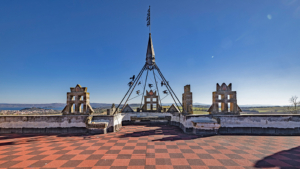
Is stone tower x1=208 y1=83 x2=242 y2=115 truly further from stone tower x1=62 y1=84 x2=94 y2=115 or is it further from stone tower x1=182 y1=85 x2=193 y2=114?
stone tower x1=62 y1=84 x2=94 y2=115

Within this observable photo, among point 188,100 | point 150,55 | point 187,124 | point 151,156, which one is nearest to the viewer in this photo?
point 151,156

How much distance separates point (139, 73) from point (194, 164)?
1177 cm

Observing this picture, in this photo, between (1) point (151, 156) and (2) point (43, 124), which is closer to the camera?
(1) point (151, 156)

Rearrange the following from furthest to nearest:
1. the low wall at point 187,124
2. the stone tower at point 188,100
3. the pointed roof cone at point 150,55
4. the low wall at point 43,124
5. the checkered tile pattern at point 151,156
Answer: the pointed roof cone at point 150,55 < the stone tower at point 188,100 < the low wall at point 43,124 < the low wall at point 187,124 < the checkered tile pattern at point 151,156

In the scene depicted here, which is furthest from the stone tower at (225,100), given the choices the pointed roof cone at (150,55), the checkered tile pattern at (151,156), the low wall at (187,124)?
the pointed roof cone at (150,55)

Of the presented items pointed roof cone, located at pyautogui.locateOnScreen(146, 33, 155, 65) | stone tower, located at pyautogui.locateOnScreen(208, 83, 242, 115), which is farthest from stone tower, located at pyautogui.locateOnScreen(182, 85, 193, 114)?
pointed roof cone, located at pyautogui.locateOnScreen(146, 33, 155, 65)

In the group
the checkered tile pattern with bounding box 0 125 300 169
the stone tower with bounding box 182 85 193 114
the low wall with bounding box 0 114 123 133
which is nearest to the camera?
the checkered tile pattern with bounding box 0 125 300 169

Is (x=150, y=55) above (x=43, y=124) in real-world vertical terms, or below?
above

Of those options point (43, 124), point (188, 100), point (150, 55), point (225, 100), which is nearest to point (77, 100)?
point (43, 124)

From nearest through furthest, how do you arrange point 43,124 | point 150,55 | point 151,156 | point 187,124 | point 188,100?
point 151,156 → point 187,124 → point 43,124 → point 188,100 → point 150,55

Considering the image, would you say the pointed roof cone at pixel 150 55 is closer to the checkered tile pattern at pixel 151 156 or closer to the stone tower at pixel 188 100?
the stone tower at pixel 188 100

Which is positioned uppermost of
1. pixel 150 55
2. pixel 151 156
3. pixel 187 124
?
pixel 150 55

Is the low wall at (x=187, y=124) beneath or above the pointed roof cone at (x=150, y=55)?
beneath

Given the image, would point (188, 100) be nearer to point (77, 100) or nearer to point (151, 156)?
point (151, 156)
